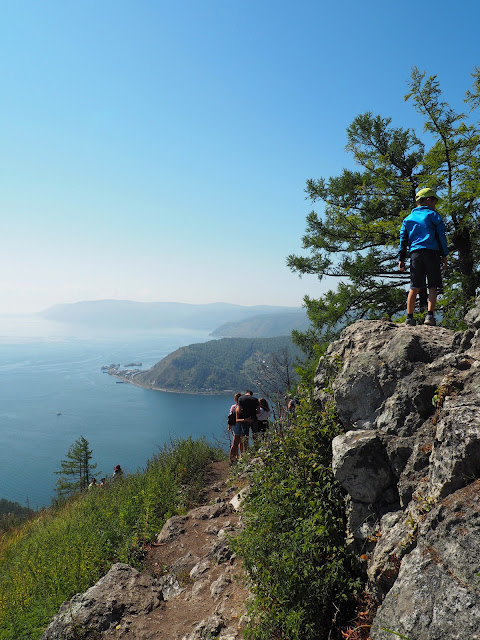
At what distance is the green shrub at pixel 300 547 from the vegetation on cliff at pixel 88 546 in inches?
95.5

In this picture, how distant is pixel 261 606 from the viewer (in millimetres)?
2898

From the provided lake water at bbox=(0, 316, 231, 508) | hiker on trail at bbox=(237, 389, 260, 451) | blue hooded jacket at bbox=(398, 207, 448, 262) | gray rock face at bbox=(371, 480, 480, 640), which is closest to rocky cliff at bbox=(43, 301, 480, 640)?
gray rock face at bbox=(371, 480, 480, 640)

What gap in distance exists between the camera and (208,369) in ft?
489

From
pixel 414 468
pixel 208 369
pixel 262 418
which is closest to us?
pixel 414 468

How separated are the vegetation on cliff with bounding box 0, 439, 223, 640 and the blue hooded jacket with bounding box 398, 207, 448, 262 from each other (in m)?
5.68

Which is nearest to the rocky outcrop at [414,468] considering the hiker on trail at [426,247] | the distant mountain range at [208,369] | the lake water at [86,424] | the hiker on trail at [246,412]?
the hiker on trail at [426,247]

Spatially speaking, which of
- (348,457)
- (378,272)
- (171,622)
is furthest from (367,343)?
(378,272)

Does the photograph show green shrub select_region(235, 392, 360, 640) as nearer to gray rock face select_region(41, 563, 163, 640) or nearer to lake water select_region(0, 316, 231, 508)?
gray rock face select_region(41, 563, 163, 640)

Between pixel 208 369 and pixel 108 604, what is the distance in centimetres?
14694

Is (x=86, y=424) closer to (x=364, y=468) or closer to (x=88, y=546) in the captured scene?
(x=88, y=546)

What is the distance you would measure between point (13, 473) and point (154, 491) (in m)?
74.8

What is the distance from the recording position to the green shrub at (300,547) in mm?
2648

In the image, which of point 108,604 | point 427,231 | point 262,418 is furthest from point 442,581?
point 262,418

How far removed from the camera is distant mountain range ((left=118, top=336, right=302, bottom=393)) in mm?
138375
